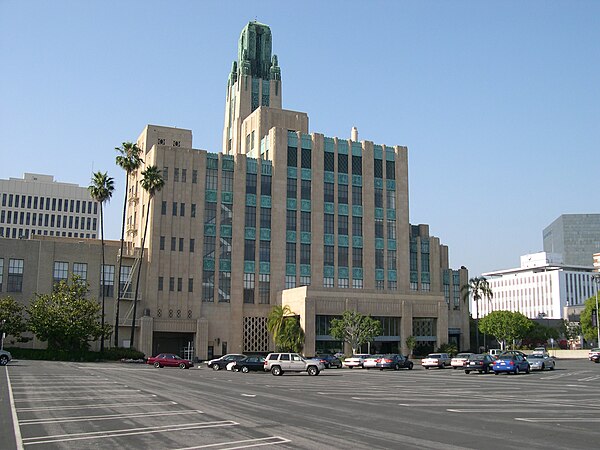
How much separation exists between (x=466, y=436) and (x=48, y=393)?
18.0 meters

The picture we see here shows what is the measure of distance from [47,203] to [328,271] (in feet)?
285

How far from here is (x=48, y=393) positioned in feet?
86.7

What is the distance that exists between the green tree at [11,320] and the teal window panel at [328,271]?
1518 inches

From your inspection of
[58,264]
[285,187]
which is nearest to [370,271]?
[285,187]

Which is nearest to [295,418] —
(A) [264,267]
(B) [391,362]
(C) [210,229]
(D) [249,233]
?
(B) [391,362]

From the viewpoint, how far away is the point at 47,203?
490 ft

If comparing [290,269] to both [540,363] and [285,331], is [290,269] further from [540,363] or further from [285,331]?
[540,363]

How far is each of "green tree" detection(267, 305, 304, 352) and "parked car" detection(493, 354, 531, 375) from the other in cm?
3098

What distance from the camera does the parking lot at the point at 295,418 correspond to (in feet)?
47.7

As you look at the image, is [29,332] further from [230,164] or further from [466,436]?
[466,436]

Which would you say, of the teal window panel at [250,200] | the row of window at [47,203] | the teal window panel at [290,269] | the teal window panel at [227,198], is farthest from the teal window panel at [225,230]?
the row of window at [47,203]

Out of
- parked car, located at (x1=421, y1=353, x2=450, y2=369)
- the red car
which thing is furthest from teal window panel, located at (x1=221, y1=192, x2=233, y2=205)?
parked car, located at (x1=421, y1=353, x2=450, y2=369)

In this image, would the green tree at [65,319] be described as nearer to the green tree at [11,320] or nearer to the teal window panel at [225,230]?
the green tree at [11,320]

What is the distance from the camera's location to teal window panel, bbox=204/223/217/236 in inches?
3364
